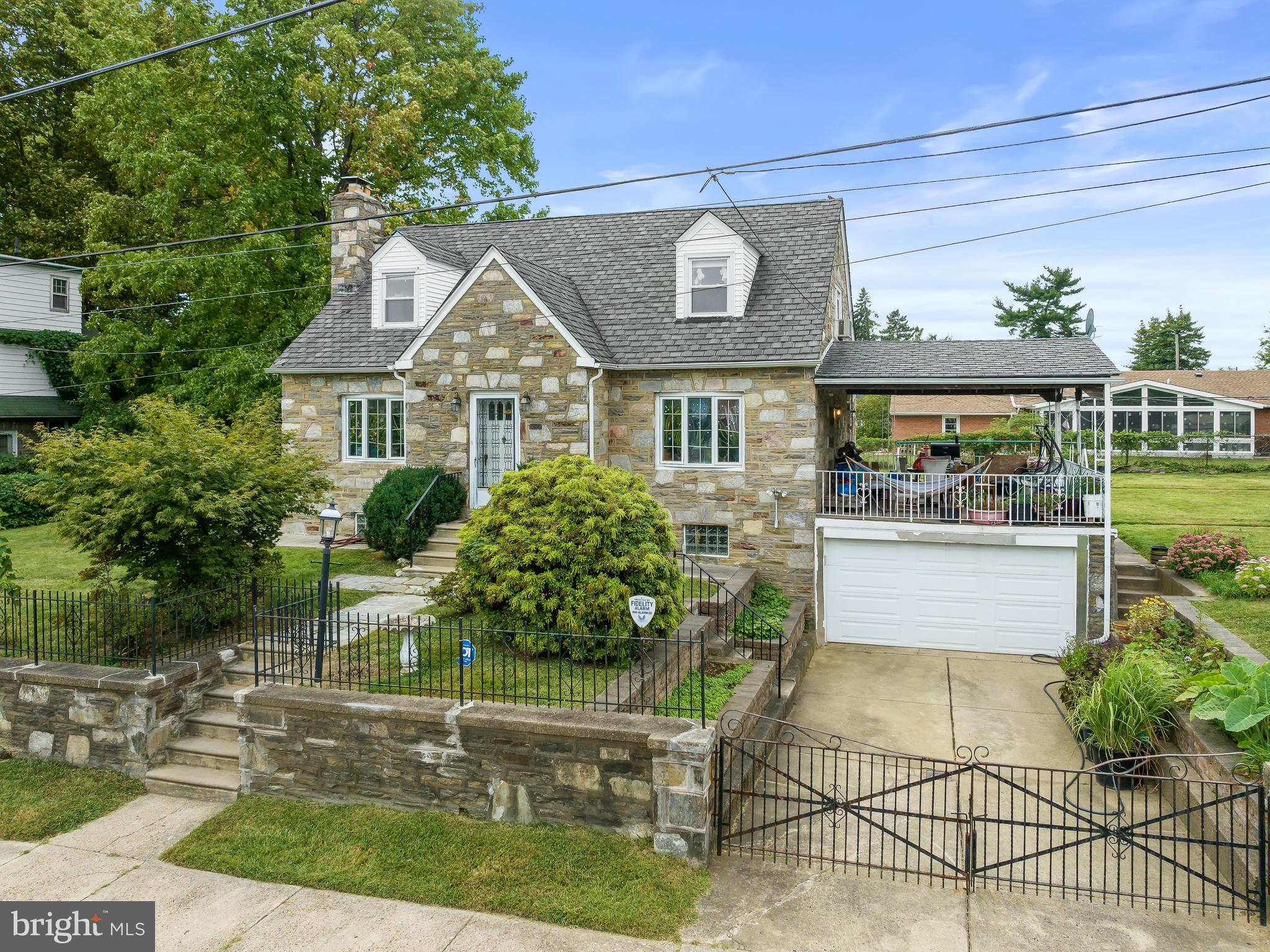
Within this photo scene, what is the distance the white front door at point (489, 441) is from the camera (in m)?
15.0

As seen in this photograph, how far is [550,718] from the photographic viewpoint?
283 inches

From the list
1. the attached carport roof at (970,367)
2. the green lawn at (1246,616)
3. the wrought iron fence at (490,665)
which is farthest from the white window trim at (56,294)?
the green lawn at (1246,616)

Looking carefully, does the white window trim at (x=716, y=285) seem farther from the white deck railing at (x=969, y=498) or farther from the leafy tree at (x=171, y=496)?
the leafy tree at (x=171, y=496)

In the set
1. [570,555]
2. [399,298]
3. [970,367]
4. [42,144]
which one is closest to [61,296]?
[42,144]

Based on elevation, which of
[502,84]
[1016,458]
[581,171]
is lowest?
[1016,458]

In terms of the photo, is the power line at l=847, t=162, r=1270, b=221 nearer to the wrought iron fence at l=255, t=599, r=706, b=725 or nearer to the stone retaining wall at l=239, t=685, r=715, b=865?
the wrought iron fence at l=255, t=599, r=706, b=725

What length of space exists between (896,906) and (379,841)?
4361 millimetres

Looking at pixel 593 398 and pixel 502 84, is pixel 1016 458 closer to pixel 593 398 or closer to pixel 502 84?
pixel 593 398

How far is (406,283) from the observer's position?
1719cm

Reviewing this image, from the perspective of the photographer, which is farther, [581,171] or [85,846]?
[581,171]

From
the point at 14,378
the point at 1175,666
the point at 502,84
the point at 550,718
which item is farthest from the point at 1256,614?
the point at 14,378

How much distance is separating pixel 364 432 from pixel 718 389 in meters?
7.68

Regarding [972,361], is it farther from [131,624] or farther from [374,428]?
[131,624]

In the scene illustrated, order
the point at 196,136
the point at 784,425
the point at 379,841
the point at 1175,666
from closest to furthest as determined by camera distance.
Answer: the point at 379,841, the point at 1175,666, the point at 784,425, the point at 196,136
